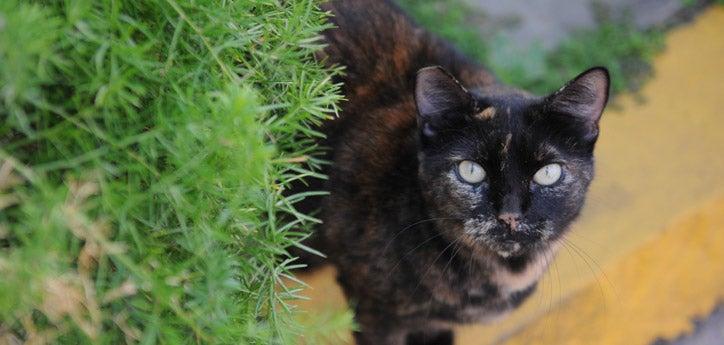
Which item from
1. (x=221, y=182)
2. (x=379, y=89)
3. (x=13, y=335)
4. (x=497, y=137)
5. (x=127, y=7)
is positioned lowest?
(x=379, y=89)

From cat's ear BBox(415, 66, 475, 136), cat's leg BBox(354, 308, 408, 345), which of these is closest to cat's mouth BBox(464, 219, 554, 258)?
cat's ear BBox(415, 66, 475, 136)

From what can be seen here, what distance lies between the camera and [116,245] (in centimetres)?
106

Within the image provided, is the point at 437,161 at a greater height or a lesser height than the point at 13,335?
lesser

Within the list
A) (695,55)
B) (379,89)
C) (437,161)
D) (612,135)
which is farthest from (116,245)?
(695,55)

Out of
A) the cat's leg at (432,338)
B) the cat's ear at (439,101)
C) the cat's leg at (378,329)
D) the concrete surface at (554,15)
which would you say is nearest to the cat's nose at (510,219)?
the cat's ear at (439,101)

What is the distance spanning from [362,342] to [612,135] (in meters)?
1.41

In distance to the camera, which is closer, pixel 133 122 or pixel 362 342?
pixel 133 122

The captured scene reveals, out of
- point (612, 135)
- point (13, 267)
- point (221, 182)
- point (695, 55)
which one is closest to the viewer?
point (13, 267)

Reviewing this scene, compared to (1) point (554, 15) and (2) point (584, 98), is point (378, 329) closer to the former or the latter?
(2) point (584, 98)

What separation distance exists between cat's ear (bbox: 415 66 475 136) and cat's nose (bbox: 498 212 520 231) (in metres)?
0.28

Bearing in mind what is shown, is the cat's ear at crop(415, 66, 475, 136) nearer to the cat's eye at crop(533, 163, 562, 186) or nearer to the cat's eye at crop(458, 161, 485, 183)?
the cat's eye at crop(458, 161, 485, 183)

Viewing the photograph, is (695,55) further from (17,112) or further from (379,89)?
(17,112)

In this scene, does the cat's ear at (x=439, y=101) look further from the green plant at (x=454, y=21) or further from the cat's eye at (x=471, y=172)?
the green plant at (x=454, y=21)

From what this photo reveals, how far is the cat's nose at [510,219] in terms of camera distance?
184cm
